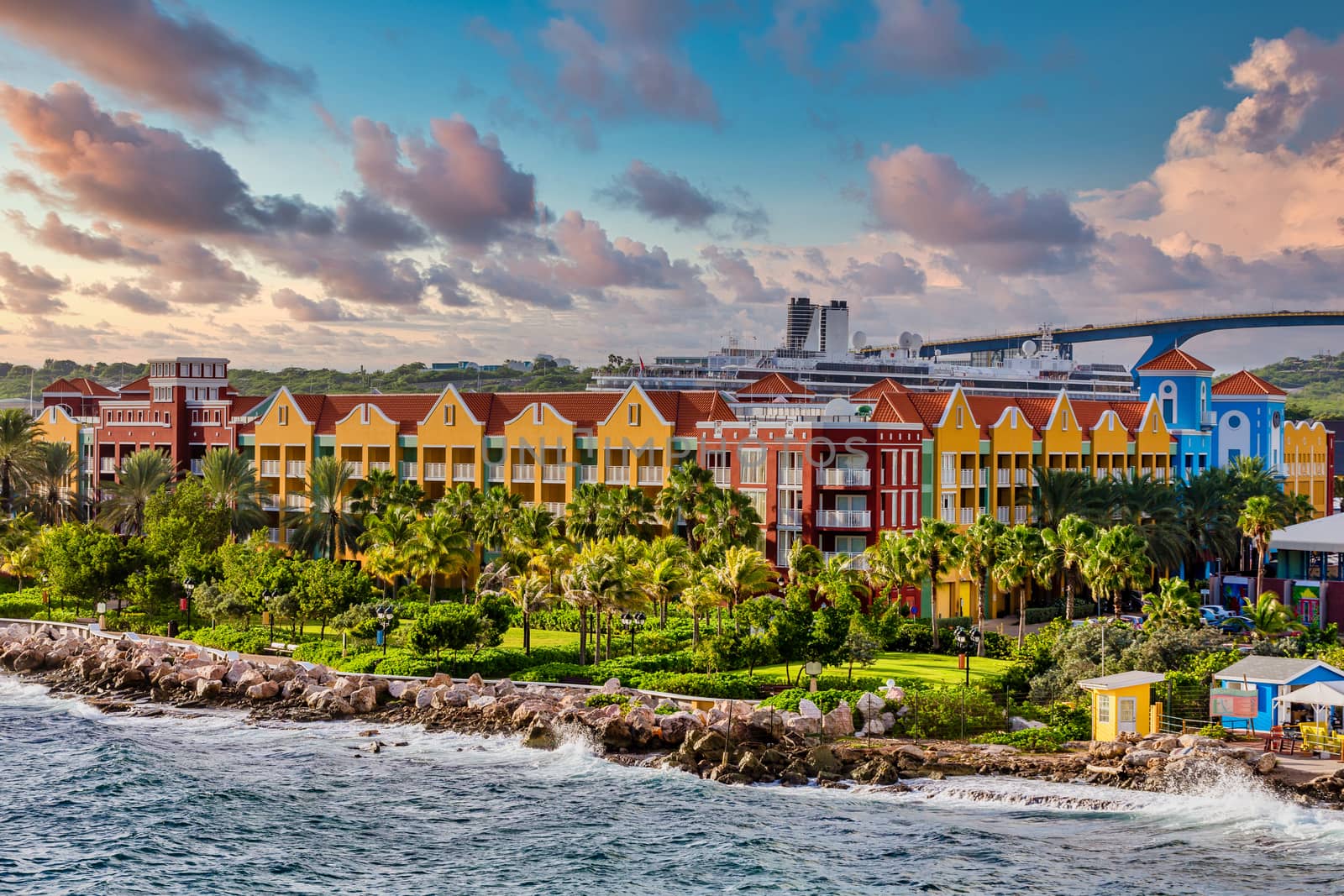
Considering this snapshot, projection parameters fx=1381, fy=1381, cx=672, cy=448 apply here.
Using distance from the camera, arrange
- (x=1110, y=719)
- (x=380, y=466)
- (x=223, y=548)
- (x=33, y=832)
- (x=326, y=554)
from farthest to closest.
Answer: (x=380, y=466)
(x=326, y=554)
(x=223, y=548)
(x=1110, y=719)
(x=33, y=832)

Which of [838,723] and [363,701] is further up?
[838,723]

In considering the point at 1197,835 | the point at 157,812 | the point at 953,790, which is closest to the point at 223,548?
the point at 157,812

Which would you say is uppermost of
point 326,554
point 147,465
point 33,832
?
point 147,465

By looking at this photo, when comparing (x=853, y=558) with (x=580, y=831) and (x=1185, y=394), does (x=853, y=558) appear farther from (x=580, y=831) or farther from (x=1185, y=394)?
(x=1185, y=394)

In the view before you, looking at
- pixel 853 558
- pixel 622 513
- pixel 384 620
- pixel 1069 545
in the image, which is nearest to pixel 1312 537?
pixel 1069 545

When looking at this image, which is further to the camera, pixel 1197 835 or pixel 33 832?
pixel 33 832

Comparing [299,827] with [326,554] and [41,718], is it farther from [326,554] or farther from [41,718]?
[326,554]

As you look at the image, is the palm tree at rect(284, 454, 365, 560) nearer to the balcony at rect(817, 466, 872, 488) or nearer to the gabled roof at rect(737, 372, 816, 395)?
the gabled roof at rect(737, 372, 816, 395)
